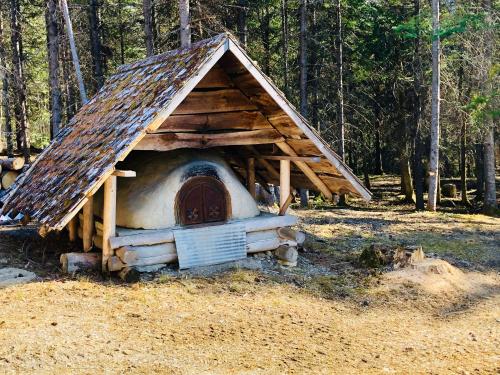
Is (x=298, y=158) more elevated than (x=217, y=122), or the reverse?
(x=217, y=122)

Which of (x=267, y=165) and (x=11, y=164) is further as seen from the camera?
(x=11, y=164)

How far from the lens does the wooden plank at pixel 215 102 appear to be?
384 inches

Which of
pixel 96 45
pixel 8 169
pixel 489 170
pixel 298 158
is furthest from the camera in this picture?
pixel 96 45

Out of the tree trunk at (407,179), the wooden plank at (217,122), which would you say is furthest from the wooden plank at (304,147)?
the tree trunk at (407,179)

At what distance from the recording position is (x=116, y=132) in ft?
29.0

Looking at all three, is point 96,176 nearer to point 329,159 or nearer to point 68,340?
point 68,340

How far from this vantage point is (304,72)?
22.5m

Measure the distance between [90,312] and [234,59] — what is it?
477 cm

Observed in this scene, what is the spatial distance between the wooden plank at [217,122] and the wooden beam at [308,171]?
1.71ft

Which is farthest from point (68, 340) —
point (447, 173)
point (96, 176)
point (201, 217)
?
point (447, 173)

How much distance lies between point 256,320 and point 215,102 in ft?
14.3

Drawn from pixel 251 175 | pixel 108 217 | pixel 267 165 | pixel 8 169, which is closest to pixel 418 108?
pixel 267 165

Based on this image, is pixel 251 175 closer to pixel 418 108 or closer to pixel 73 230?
pixel 73 230

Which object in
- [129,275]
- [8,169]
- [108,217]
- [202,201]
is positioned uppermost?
[8,169]
